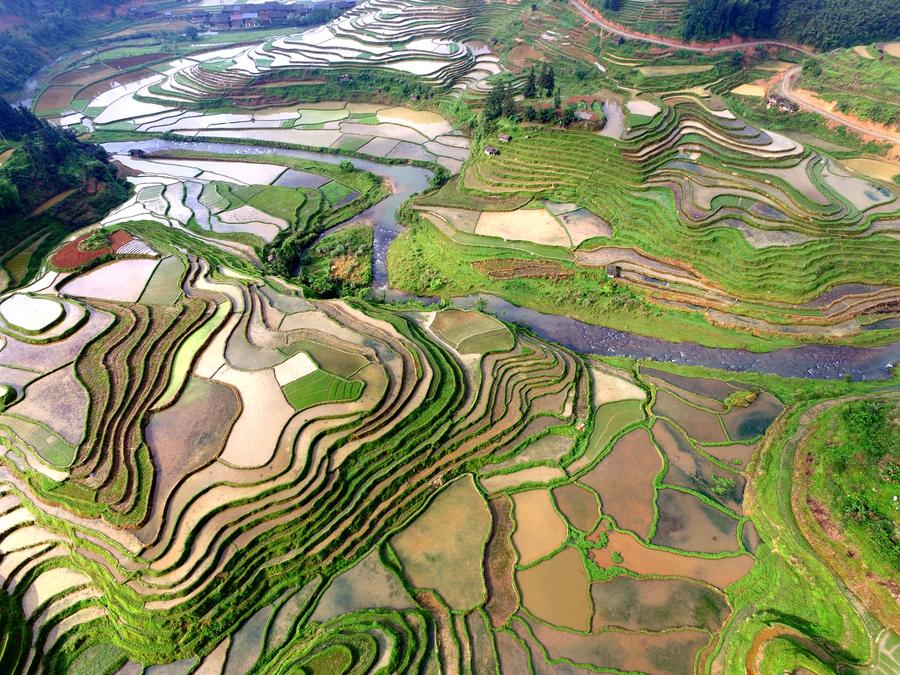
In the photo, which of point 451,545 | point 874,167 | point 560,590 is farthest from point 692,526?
point 874,167

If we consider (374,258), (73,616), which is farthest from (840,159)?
(73,616)

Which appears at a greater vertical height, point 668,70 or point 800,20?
point 800,20

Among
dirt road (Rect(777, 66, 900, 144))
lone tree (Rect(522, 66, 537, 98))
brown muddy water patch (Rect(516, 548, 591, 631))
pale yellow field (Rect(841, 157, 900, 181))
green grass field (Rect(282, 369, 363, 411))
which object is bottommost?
brown muddy water patch (Rect(516, 548, 591, 631))

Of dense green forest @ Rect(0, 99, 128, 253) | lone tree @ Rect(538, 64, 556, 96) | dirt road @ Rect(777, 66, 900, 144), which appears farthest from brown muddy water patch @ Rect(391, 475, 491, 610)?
dirt road @ Rect(777, 66, 900, 144)

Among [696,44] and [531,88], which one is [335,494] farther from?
[696,44]

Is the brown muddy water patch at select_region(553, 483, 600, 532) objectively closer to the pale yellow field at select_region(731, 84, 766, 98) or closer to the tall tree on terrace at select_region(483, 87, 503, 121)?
the tall tree on terrace at select_region(483, 87, 503, 121)

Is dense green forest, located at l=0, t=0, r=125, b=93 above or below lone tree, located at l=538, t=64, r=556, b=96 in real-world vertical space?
above

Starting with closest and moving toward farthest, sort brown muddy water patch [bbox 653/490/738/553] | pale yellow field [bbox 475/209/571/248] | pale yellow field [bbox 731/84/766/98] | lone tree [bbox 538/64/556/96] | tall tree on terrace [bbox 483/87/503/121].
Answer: brown muddy water patch [bbox 653/490/738/553] → pale yellow field [bbox 475/209/571/248] → tall tree on terrace [bbox 483/87/503/121] → lone tree [bbox 538/64/556/96] → pale yellow field [bbox 731/84/766/98]

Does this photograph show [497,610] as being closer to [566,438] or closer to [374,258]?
[566,438]
